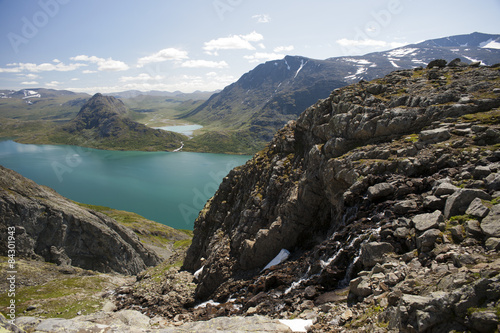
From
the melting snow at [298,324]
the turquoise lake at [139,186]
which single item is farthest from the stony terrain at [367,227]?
the turquoise lake at [139,186]

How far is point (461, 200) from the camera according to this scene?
13.0 meters

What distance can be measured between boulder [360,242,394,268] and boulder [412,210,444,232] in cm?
187

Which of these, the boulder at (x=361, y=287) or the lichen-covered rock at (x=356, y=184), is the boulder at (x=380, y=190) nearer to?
the lichen-covered rock at (x=356, y=184)

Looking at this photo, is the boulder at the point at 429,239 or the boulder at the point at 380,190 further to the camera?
the boulder at the point at 380,190

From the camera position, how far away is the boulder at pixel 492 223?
10473 millimetres

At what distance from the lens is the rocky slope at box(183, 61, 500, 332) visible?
33.6 feet

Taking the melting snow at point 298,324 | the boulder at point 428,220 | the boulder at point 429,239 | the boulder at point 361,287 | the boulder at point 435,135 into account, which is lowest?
the melting snow at point 298,324

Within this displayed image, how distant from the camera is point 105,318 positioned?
24375mm

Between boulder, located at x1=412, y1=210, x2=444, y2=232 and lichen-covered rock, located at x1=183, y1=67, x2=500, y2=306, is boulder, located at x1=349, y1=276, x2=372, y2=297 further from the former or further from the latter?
boulder, located at x1=412, y1=210, x2=444, y2=232

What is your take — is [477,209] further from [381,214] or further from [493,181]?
[381,214]

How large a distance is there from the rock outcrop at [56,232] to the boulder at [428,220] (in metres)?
64.4

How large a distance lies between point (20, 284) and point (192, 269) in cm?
2892

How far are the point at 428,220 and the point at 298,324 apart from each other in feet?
30.1

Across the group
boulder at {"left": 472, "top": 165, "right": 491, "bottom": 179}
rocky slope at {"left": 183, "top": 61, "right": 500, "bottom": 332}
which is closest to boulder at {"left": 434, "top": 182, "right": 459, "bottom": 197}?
rocky slope at {"left": 183, "top": 61, "right": 500, "bottom": 332}
